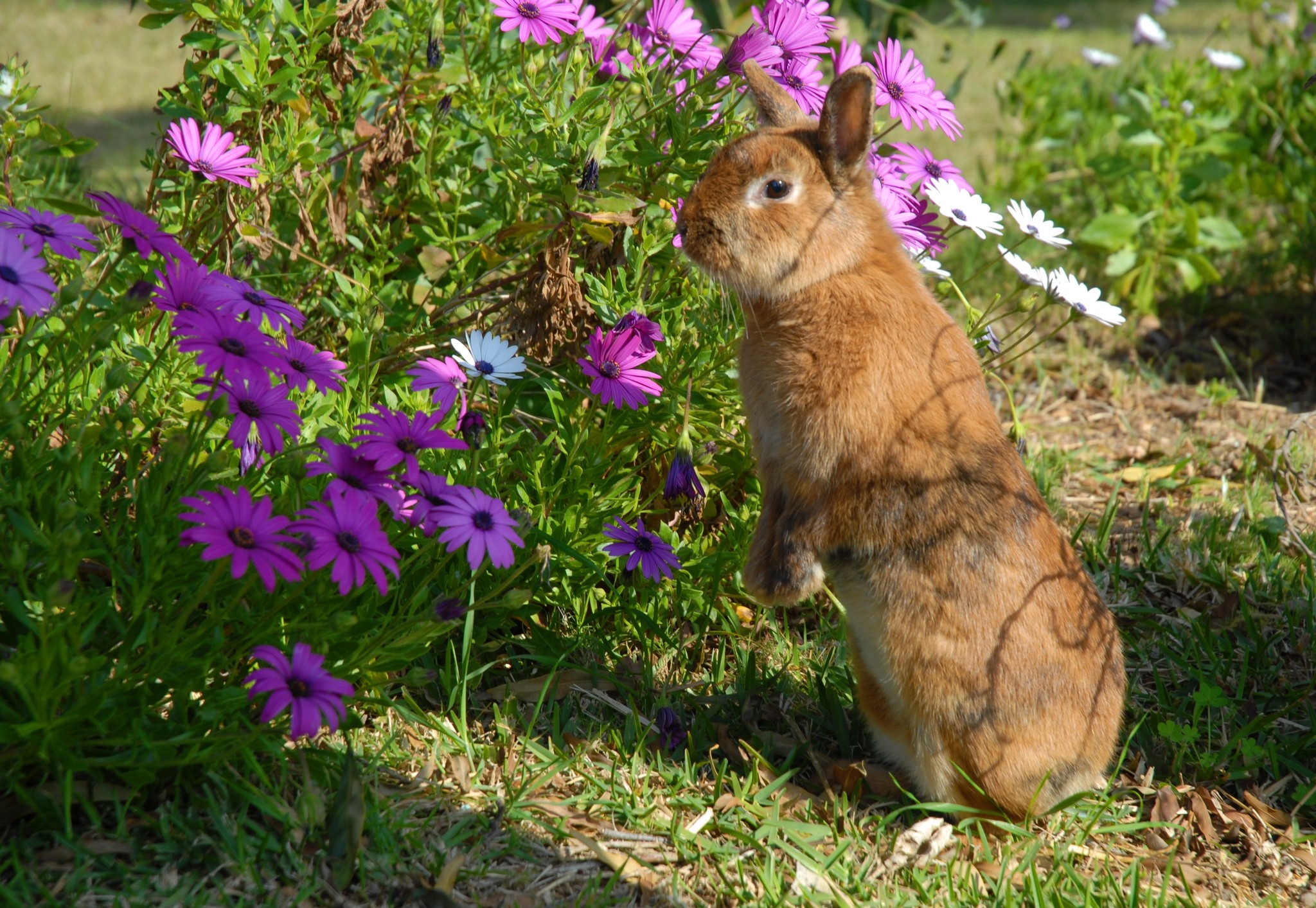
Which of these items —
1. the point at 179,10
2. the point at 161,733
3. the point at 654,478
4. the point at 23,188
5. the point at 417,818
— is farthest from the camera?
the point at 23,188

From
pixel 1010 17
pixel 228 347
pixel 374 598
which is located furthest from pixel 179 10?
pixel 1010 17

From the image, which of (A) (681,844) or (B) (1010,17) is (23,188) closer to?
(A) (681,844)

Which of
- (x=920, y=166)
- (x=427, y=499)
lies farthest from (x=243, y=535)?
(x=920, y=166)

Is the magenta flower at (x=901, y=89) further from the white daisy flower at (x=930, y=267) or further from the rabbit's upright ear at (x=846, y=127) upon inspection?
the rabbit's upright ear at (x=846, y=127)

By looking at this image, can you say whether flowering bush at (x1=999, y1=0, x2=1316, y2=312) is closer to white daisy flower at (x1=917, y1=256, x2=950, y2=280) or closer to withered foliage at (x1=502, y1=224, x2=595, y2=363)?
white daisy flower at (x1=917, y1=256, x2=950, y2=280)

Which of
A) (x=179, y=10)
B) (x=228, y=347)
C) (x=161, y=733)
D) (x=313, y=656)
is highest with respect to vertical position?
(x=179, y=10)

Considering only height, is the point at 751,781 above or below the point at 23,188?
below

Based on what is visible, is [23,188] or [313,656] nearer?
[313,656]

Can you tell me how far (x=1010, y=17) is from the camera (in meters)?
12.1

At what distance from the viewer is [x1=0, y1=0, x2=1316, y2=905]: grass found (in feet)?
7.10

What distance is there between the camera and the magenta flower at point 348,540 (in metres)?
1.96

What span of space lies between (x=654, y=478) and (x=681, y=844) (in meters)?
1.12

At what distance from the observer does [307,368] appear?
2273 mm

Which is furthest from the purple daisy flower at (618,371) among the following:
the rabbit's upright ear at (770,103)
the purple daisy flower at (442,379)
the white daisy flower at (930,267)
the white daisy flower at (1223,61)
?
the white daisy flower at (1223,61)
